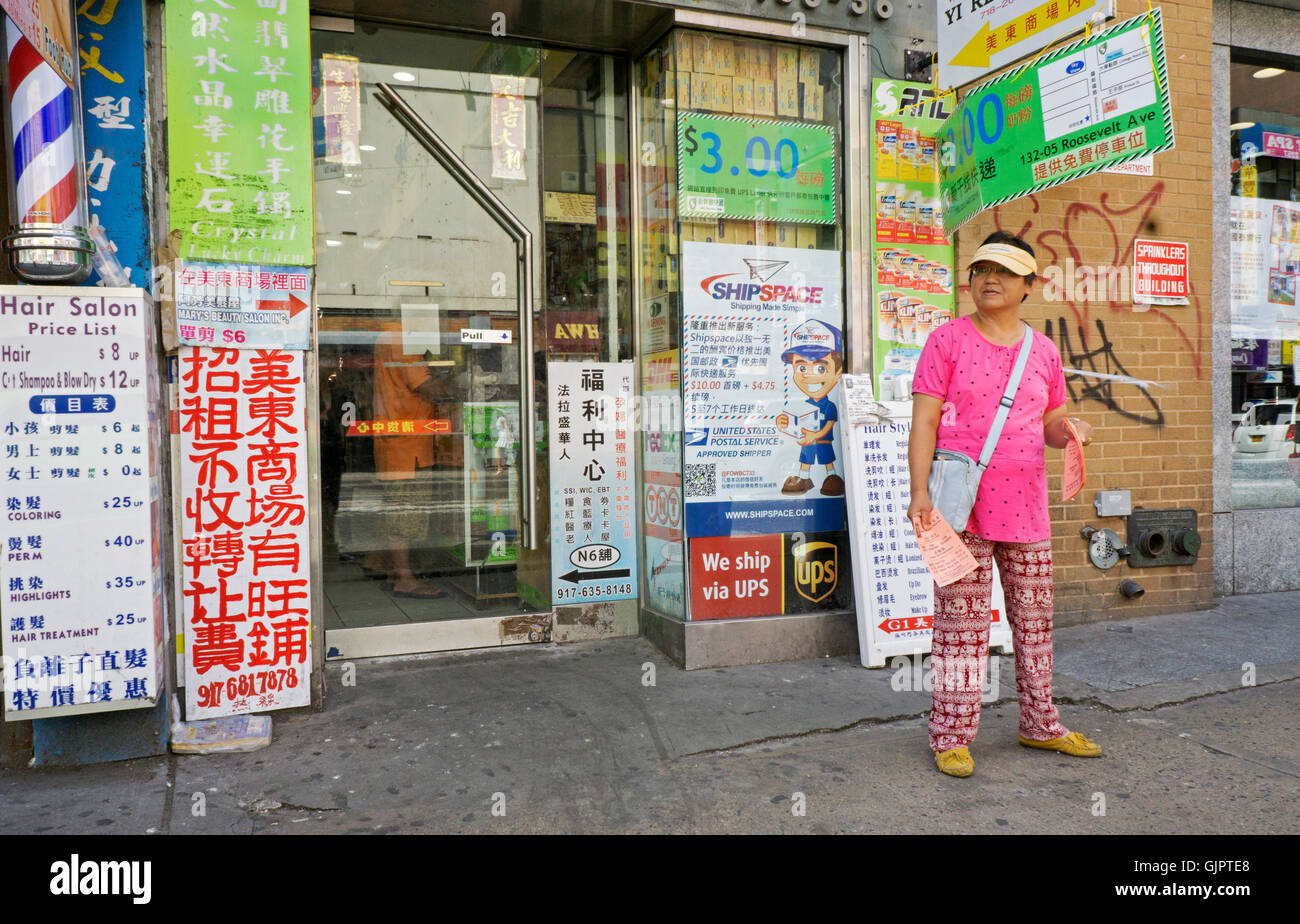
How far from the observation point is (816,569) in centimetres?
527

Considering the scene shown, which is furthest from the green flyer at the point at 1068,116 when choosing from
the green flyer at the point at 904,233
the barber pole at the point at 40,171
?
the barber pole at the point at 40,171

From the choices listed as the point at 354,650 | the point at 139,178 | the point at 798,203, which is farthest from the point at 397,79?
the point at 354,650

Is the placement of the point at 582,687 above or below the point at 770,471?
below

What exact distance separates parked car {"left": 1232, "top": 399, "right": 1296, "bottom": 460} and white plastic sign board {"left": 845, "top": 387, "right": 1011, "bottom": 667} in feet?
9.63

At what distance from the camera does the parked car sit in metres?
6.69

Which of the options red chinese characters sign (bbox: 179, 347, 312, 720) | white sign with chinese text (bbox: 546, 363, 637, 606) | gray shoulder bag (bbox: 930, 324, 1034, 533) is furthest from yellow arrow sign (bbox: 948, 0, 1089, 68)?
red chinese characters sign (bbox: 179, 347, 312, 720)

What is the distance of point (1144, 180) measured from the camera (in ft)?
19.4

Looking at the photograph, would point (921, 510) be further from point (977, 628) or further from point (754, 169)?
point (754, 169)

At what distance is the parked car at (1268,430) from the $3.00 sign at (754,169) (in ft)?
11.9

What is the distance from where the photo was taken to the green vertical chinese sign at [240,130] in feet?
13.0

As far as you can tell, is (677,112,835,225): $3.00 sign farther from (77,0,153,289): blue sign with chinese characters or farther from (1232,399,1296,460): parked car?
(1232,399,1296,460): parked car

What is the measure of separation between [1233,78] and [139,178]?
6.88 meters

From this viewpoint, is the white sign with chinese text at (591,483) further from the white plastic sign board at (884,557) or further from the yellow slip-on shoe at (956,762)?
the yellow slip-on shoe at (956,762)
